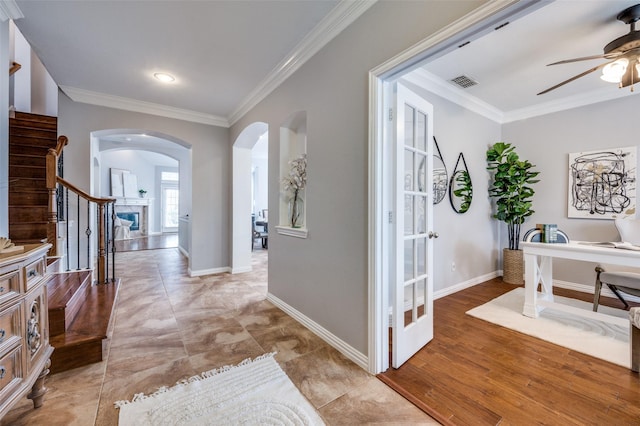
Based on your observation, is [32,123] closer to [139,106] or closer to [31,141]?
[31,141]

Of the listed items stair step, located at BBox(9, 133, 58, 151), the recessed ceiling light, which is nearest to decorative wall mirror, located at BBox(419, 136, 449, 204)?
the recessed ceiling light

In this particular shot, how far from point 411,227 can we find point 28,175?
16.2 ft

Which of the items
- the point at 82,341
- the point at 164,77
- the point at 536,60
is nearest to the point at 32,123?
the point at 164,77

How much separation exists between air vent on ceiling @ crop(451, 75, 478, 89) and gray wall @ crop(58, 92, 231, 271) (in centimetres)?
358

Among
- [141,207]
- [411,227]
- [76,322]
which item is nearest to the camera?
[411,227]

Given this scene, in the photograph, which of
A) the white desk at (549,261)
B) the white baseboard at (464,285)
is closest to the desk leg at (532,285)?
the white desk at (549,261)

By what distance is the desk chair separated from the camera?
2.44 m

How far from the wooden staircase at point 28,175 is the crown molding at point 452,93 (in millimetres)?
4646

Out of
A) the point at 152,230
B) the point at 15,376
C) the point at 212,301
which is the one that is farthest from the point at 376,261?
the point at 152,230

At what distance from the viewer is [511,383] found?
1.74 metres

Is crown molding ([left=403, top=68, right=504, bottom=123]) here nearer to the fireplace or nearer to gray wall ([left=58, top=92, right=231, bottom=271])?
gray wall ([left=58, top=92, right=231, bottom=271])

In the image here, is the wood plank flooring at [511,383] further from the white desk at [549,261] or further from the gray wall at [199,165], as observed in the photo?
the gray wall at [199,165]

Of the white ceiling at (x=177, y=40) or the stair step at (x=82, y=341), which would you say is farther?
the white ceiling at (x=177, y=40)

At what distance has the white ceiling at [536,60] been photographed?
212 cm
